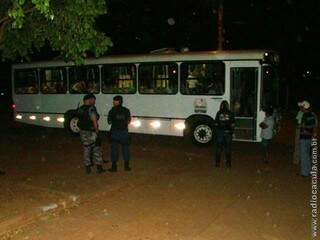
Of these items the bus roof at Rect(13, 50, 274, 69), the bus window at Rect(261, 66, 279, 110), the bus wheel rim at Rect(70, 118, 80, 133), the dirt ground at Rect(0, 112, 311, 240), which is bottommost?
the dirt ground at Rect(0, 112, 311, 240)

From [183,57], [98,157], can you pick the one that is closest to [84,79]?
[183,57]

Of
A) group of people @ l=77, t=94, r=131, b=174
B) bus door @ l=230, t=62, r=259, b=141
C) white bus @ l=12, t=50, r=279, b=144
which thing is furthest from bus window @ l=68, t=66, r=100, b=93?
group of people @ l=77, t=94, r=131, b=174

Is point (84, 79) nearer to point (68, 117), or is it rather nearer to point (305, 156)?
point (68, 117)

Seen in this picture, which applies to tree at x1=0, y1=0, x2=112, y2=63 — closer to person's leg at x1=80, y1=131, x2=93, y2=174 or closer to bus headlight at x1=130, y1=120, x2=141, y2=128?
person's leg at x1=80, y1=131, x2=93, y2=174

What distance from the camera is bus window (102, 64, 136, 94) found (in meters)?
18.6

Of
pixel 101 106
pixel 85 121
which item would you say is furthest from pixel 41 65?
pixel 85 121

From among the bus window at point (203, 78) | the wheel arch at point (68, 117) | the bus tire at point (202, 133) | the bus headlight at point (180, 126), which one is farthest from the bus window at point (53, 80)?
the bus tire at point (202, 133)

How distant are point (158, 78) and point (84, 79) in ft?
11.3

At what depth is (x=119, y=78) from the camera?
19.0 meters

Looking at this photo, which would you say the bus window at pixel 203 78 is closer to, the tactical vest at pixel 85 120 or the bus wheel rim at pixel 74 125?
the bus wheel rim at pixel 74 125

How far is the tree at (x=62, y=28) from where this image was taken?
32.4ft

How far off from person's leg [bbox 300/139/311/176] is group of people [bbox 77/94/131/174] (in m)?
3.98

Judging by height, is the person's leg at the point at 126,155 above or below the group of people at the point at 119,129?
below

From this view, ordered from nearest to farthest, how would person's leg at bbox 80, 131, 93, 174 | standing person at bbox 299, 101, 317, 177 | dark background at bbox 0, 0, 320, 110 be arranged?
standing person at bbox 299, 101, 317, 177 → person's leg at bbox 80, 131, 93, 174 → dark background at bbox 0, 0, 320, 110
